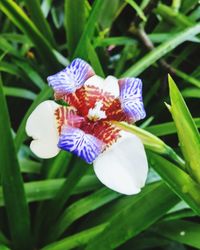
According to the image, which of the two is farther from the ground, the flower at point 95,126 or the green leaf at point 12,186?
the flower at point 95,126

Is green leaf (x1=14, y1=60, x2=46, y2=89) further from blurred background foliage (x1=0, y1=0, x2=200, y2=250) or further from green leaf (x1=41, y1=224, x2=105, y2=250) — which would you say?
green leaf (x1=41, y1=224, x2=105, y2=250)

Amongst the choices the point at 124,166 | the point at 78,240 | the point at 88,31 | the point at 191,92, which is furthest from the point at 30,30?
the point at 124,166

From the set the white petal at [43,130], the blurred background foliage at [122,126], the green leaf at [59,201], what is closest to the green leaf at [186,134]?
the blurred background foliage at [122,126]

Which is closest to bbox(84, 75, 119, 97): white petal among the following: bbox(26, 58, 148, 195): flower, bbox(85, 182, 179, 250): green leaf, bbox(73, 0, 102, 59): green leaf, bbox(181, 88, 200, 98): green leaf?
bbox(26, 58, 148, 195): flower

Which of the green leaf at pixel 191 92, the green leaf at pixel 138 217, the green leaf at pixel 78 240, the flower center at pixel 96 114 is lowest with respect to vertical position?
the green leaf at pixel 78 240

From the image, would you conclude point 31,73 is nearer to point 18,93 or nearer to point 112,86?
point 18,93

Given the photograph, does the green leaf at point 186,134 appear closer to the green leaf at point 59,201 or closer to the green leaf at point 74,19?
the green leaf at point 59,201
